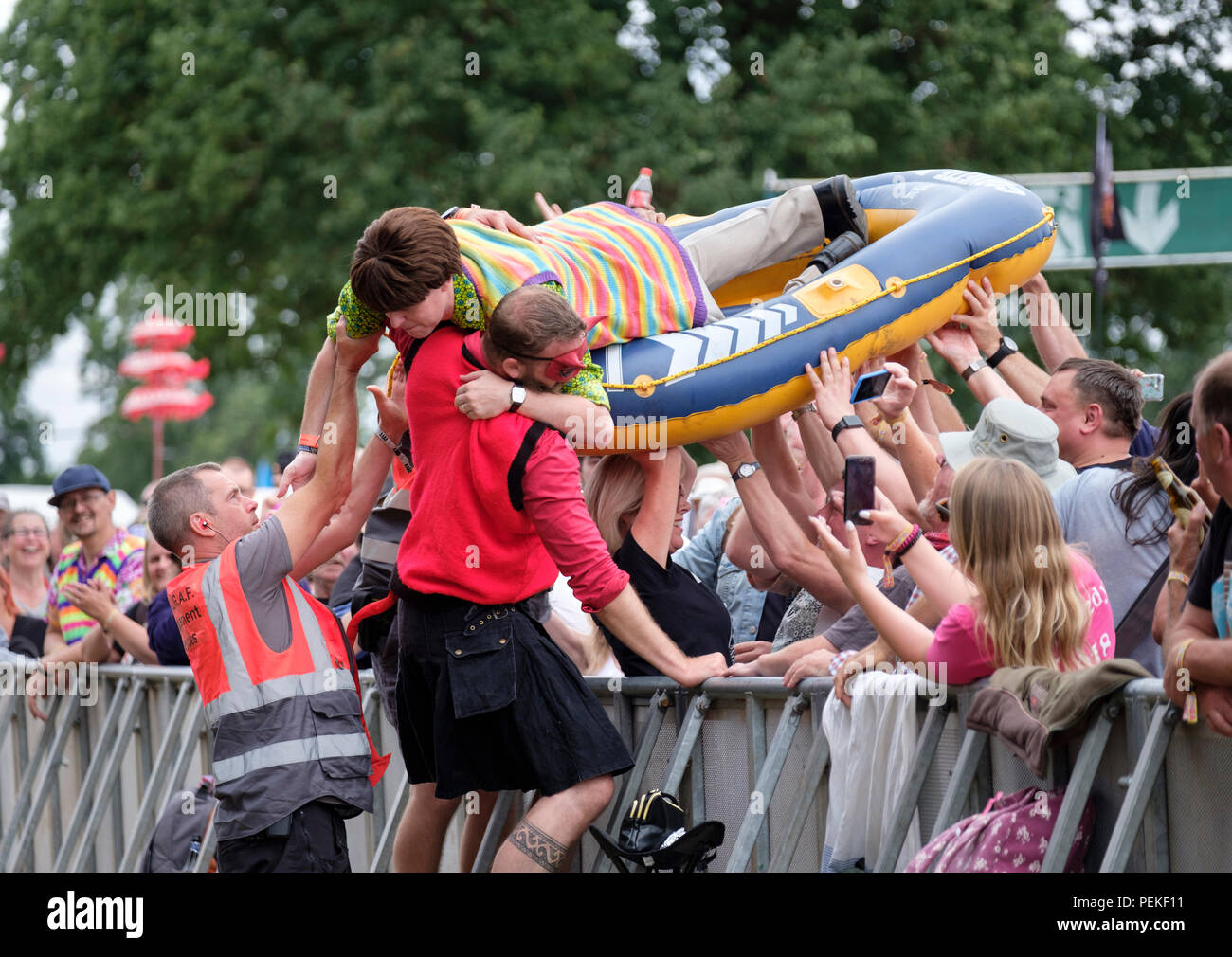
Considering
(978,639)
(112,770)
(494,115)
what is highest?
(494,115)

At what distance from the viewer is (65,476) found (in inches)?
308

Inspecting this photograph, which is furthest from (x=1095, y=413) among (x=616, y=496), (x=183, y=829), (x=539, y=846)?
(x=183, y=829)

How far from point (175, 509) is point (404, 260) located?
40.9 inches

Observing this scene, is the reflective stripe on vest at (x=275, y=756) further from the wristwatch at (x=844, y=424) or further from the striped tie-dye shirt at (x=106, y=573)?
the striped tie-dye shirt at (x=106, y=573)

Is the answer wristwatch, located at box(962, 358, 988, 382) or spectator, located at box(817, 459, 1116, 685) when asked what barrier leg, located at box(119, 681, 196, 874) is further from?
spectator, located at box(817, 459, 1116, 685)

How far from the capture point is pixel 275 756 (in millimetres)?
4109

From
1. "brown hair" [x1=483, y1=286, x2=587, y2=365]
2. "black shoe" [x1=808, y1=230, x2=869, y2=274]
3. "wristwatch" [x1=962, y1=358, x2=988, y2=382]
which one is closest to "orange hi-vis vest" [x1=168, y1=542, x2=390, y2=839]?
"brown hair" [x1=483, y1=286, x2=587, y2=365]

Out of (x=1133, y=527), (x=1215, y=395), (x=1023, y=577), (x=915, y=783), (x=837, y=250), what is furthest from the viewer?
(x=837, y=250)

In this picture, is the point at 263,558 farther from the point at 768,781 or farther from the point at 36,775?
the point at 36,775

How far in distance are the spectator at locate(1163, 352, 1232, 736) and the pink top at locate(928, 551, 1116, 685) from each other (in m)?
0.41

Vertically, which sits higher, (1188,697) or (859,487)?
(859,487)

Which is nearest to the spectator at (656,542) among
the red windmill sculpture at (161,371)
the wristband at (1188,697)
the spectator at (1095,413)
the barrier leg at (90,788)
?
the spectator at (1095,413)

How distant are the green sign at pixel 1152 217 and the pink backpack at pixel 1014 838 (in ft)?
21.6
